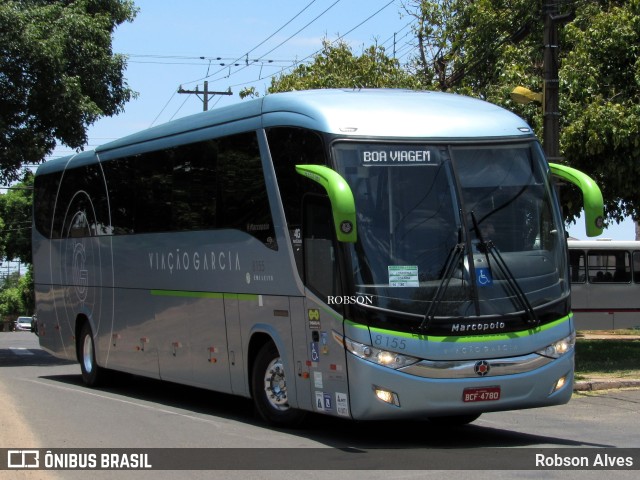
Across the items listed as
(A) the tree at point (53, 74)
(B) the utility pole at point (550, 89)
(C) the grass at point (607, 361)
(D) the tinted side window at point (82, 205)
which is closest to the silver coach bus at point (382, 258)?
(D) the tinted side window at point (82, 205)

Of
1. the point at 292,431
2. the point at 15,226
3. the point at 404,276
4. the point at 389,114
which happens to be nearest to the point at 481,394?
the point at 404,276

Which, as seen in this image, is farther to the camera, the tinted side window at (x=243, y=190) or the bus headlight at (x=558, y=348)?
the tinted side window at (x=243, y=190)

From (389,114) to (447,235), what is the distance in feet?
4.80

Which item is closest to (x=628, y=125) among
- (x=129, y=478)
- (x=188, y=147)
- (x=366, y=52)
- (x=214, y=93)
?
(x=188, y=147)

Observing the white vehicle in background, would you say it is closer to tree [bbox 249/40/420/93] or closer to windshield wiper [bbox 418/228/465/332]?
tree [bbox 249/40/420/93]

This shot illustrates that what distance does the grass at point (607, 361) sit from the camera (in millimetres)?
17281

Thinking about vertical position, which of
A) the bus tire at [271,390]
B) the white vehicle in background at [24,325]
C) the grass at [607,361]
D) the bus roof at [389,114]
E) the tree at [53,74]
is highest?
the tree at [53,74]

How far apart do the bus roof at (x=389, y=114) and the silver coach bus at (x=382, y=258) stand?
2 centimetres

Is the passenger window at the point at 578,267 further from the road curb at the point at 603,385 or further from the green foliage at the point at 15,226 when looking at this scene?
the green foliage at the point at 15,226

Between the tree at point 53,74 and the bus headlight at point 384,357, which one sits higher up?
the tree at point 53,74

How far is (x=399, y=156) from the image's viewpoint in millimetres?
10156

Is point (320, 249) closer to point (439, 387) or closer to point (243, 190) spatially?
point (439, 387)

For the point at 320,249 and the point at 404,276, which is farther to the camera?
the point at 320,249

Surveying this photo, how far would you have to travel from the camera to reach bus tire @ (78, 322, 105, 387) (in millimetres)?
17438
